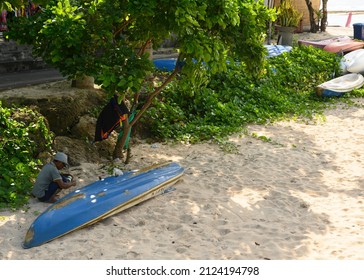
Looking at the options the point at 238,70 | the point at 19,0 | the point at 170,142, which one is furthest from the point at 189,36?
the point at 238,70

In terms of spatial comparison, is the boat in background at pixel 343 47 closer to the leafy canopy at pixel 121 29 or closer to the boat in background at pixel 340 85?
the boat in background at pixel 340 85

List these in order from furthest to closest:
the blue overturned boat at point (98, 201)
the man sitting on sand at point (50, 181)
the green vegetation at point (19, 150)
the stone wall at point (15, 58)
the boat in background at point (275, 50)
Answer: the boat in background at point (275, 50), the stone wall at point (15, 58), the green vegetation at point (19, 150), the man sitting on sand at point (50, 181), the blue overturned boat at point (98, 201)

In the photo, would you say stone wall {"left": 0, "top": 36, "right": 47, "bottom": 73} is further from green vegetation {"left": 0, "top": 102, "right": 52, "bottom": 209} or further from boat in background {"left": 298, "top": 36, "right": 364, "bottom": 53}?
boat in background {"left": 298, "top": 36, "right": 364, "bottom": 53}

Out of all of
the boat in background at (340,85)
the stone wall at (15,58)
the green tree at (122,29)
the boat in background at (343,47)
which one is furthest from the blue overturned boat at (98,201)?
the boat in background at (343,47)

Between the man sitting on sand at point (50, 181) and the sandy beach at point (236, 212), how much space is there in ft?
0.57

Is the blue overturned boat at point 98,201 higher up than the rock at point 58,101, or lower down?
lower down

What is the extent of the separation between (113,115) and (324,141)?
4.98 metres

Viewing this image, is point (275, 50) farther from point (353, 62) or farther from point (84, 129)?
point (84, 129)

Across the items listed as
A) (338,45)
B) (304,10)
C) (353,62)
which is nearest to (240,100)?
(353,62)

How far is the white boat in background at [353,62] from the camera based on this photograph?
55.4ft

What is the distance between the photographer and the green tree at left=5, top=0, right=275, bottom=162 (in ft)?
25.3

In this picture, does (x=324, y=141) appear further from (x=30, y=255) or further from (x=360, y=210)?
(x=30, y=255)

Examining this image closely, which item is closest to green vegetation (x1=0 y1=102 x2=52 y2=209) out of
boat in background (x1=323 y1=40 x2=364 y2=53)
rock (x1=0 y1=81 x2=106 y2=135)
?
rock (x1=0 y1=81 x2=106 y2=135)

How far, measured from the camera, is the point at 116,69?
7.91m
